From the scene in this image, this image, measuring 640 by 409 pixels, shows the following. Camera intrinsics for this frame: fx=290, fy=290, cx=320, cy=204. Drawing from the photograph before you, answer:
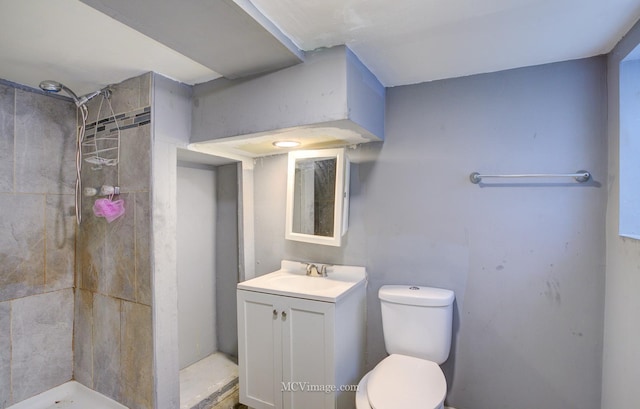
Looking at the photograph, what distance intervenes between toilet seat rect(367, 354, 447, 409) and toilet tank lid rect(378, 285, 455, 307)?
305mm

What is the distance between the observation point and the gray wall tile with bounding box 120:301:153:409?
5.07 ft

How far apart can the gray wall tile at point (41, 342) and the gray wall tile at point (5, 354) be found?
2 centimetres

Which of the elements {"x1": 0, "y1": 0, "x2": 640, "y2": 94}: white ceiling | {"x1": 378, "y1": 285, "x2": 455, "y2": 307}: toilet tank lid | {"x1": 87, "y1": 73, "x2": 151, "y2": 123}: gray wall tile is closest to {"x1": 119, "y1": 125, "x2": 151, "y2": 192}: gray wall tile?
{"x1": 87, "y1": 73, "x2": 151, "y2": 123}: gray wall tile

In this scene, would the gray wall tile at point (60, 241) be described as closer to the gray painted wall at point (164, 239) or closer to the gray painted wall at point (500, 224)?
the gray painted wall at point (164, 239)

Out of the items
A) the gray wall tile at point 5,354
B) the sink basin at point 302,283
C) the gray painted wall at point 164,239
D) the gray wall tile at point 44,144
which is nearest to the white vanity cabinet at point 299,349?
the sink basin at point 302,283

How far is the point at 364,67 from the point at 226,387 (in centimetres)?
218

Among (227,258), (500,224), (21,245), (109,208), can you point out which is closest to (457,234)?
(500,224)

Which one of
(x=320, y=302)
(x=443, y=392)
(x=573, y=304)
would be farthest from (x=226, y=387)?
(x=573, y=304)

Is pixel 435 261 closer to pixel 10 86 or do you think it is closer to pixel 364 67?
pixel 364 67

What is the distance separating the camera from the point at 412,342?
62.6 inches

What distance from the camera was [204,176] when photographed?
7.72 feet

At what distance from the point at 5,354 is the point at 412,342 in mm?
2318

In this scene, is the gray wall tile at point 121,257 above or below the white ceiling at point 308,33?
below

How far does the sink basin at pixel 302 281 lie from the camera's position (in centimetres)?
164
